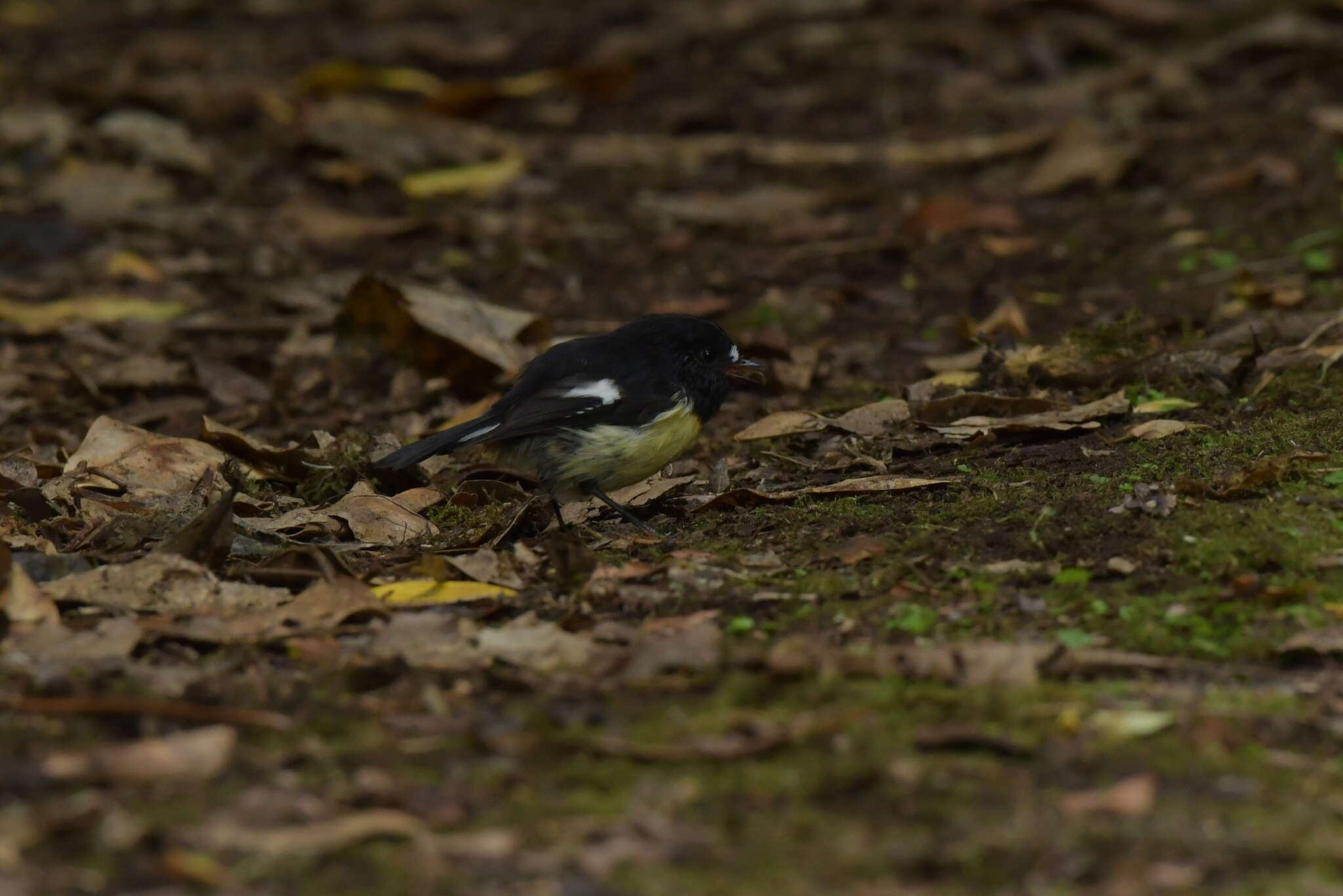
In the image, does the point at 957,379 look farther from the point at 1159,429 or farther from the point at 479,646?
the point at 479,646

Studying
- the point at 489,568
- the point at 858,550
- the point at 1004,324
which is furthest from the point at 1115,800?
the point at 1004,324

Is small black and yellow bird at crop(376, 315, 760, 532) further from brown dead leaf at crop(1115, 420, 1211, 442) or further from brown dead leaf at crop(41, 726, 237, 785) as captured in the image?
brown dead leaf at crop(41, 726, 237, 785)

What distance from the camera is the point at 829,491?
17.0 feet

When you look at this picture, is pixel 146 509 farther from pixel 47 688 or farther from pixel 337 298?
pixel 337 298

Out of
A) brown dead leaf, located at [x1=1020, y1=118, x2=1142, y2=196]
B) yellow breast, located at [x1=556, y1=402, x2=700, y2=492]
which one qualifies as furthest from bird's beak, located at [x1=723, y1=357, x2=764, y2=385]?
brown dead leaf, located at [x1=1020, y1=118, x2=1142, y2=196]

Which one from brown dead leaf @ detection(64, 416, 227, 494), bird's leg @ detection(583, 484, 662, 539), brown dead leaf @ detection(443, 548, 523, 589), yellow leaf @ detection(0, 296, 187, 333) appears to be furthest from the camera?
yellow leaf @ detection(0, 296, 187, 333)

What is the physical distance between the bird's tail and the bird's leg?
0.38 m

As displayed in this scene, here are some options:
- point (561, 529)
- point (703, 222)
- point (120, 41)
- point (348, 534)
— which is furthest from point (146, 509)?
point (120, 41)

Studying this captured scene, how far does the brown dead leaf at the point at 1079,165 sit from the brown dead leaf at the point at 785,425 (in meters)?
3.63

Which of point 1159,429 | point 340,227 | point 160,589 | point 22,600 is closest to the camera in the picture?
point 22,600

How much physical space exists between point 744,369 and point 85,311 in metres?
3.52

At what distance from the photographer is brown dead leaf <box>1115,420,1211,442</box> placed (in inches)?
212

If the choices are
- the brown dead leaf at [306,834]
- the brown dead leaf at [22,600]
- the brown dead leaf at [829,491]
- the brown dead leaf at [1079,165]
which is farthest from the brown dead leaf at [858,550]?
the brown dead leaf at [1079,165]

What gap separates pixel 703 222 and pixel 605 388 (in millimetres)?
3674
